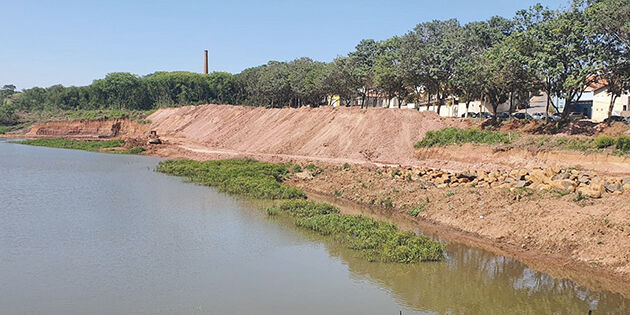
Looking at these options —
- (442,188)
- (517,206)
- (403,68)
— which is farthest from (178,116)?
(517,206)

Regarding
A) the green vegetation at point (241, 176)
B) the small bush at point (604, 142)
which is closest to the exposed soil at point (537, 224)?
the green vegetation at point (241, 176)

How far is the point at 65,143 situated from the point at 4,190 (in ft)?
156

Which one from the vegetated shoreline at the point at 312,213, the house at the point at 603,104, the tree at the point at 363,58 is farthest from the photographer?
→ the tree at the point at 363,58

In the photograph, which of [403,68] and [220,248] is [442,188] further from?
[403,68]

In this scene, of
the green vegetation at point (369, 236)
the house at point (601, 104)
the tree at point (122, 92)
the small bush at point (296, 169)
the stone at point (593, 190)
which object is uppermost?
the tree at point (122, 92)

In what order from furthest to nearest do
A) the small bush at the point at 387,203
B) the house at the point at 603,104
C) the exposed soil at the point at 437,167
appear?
1. the house at the point at 603,104
2. the small bush at the point at 387,203
3. the exposed soil at the point at 437,167

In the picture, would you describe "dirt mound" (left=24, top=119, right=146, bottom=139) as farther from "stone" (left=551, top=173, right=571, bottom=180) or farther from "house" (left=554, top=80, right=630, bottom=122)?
"stone" (left=551, top=173, right=571, bottom=180)

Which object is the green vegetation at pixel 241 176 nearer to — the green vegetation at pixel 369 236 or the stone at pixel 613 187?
the green vegetation at pixel 369 236

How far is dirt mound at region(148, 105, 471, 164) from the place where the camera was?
1757 inches

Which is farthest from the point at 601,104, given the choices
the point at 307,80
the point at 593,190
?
the point at 593,190

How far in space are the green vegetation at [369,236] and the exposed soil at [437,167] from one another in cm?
318

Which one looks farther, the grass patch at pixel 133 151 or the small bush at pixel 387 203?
the grass patch at pixel 133 151

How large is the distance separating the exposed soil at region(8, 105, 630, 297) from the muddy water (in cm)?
228

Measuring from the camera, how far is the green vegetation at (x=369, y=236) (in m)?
17.7
